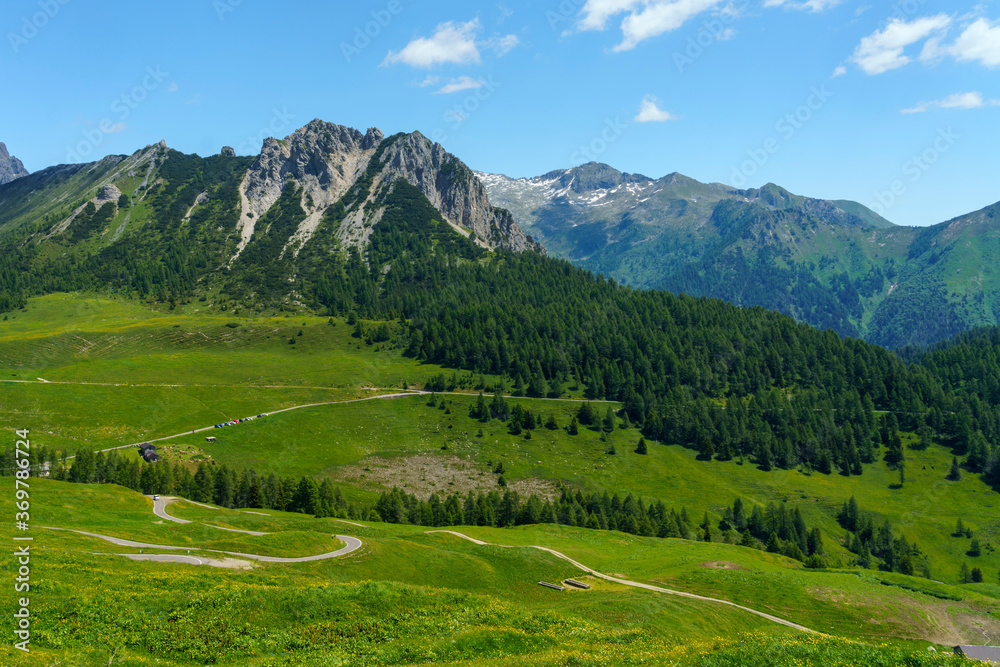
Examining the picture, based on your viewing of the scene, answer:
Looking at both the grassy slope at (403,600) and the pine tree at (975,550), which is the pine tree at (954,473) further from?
the grassy slope at (403,600)

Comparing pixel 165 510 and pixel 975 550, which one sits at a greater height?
pixel 165 510

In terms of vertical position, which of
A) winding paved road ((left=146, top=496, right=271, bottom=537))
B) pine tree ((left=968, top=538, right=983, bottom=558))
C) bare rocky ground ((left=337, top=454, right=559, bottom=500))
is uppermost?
winding paved road ((left=146, top=496, right=271, bottom=537))

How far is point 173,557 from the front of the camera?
54062 mm

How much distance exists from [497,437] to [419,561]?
111613 mm

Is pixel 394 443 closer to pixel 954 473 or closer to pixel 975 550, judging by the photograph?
pixel 975 550

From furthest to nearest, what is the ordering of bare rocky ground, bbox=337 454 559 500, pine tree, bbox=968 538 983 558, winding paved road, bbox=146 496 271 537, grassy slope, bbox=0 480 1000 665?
bare rocky ground, bbox=337 454 559 500 < pine tree, bbox=968 538 983 558 < winding paved road, bbox=146 496 271 537 < grassy slope, bbox=0 480 1000 665

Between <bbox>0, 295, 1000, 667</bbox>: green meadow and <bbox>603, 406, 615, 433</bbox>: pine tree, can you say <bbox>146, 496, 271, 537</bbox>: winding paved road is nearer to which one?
<bbox>0, 295, 1000, 667</bbox>: green meadow

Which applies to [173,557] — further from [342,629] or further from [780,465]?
[780,465]

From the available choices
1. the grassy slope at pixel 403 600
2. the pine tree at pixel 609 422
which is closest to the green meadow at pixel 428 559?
the grassy slope at pixel 403 600

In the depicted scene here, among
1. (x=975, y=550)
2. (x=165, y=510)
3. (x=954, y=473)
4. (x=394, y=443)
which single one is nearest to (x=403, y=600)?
(x=165, y=510)

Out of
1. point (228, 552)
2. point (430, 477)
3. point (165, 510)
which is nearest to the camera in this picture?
point (228, 552)

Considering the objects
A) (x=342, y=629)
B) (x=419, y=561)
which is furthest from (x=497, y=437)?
(x=342, y=629)

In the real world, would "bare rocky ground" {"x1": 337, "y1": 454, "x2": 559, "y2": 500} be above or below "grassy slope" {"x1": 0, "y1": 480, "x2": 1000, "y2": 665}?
A: below

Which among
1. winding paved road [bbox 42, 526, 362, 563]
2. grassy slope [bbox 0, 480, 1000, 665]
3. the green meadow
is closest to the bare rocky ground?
the green meadow
